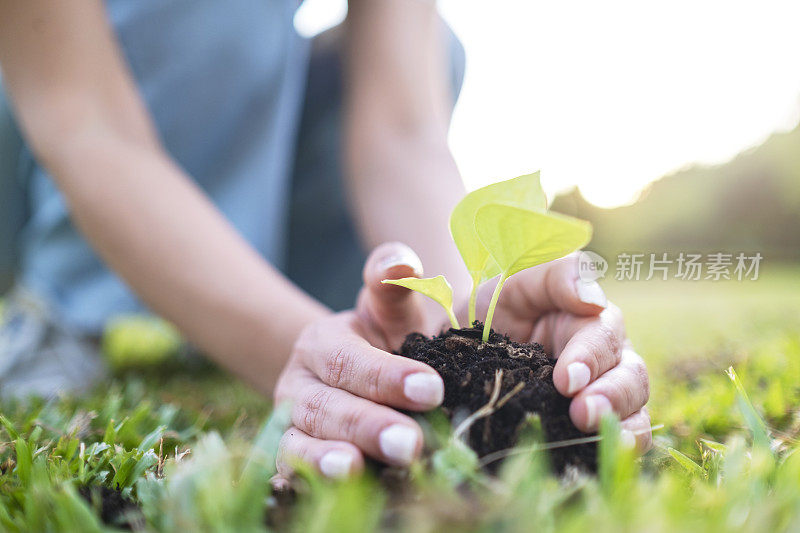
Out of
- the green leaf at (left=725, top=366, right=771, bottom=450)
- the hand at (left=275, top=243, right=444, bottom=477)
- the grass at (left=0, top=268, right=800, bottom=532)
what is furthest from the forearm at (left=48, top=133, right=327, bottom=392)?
the green leaf at (left=725, top=366, right=771, bottom=450)

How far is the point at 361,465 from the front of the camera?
556mm

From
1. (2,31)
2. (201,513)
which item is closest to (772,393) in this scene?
(201,513)

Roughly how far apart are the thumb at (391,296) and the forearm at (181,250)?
0.80 feet

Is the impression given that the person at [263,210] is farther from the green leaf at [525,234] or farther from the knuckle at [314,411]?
the green leaf at [525,234]

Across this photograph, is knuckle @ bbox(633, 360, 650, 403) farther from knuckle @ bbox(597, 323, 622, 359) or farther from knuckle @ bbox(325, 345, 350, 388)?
knuckle @ bbox(325, 345, 350, 388)

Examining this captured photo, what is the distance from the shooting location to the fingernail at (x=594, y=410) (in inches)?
22.3

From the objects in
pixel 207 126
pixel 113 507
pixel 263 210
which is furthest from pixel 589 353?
pixel 207 126

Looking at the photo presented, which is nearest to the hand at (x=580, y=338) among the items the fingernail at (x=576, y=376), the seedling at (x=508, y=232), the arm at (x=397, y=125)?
the fingernail at (x=576, y=376)

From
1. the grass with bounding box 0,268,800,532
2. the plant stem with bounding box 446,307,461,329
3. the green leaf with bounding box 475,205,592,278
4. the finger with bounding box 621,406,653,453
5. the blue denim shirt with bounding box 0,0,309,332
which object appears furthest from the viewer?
the blue denim shirt with bounding box 0,0,309,332

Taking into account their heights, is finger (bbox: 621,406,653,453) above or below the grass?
below

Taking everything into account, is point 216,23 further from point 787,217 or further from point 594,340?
point 787,217

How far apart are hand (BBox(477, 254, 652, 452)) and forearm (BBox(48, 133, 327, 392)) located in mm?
460

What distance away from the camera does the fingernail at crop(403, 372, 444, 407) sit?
567mm

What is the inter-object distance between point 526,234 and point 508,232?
0.07 ft
